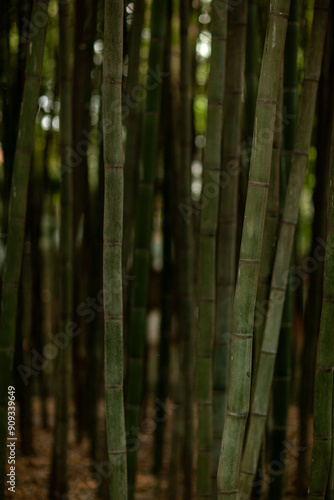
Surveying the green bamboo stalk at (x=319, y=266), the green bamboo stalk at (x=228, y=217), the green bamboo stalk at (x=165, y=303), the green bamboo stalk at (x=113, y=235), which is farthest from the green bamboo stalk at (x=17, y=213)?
the green bamboo stalk at (x=319, y=266)

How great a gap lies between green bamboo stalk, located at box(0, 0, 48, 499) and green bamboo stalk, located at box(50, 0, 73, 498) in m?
0.27

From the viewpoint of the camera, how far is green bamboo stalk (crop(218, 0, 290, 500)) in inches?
42.1

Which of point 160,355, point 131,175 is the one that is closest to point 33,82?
point 131,175

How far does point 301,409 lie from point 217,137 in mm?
1090

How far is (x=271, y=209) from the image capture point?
139 cm

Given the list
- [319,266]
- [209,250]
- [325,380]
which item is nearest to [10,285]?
[209,250]

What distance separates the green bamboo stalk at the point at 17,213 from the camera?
1417 millimetres

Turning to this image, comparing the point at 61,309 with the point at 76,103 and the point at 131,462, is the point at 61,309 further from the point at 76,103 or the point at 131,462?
the point at 76,103

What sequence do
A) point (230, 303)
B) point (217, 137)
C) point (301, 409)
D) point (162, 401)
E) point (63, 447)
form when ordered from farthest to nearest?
point (162, 401), point (301, 409), point (63, 447), point (230, 303), point (217, 137)

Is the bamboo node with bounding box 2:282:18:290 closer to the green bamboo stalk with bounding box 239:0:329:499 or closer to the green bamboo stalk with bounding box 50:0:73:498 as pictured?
the green bamboo stalk with bounding box 50:0:73:498

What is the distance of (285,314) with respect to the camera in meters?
1.50

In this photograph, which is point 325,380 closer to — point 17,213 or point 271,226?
point 271,226

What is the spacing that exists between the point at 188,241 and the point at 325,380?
770 mm

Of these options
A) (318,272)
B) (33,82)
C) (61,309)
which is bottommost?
(61,309)
